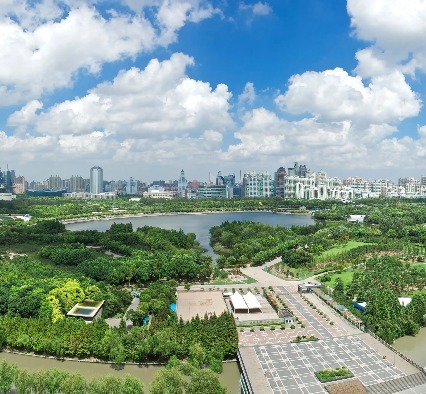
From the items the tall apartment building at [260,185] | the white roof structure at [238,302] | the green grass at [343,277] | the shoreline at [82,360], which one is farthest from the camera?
the tall apartment building at [260,185]

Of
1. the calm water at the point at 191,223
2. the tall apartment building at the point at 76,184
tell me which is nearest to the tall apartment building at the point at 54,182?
the tall apartment building at the point at 76,184

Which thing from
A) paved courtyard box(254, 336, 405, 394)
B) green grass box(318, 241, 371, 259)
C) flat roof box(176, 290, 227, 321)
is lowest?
paved courtyard box(254, 336, 405, 394)

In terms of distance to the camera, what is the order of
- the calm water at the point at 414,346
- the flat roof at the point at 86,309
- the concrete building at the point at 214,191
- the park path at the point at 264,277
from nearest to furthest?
the calm water at the point at 414,346 < the flat roof at the point at 86,309 < the park path at the point at 264,277 < the concrete building at the point at 214,191

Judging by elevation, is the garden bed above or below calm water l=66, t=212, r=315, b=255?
below

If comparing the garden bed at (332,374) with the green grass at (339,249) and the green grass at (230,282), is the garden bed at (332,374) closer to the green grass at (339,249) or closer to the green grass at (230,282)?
the green grass at (230,282)

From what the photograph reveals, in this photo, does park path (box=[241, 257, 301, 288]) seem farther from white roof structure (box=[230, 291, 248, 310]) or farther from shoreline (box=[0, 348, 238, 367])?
shoreline (box=[0, 348, 238, 367])

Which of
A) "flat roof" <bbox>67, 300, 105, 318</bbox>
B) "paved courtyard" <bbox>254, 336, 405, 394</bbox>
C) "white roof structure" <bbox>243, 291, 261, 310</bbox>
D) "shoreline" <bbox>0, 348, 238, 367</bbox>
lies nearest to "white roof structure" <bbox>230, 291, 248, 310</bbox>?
"white roof structure" <bbox>243, 291, 261, 310</bbox>

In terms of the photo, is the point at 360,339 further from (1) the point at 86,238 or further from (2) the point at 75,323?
(1) the point at 86,238
